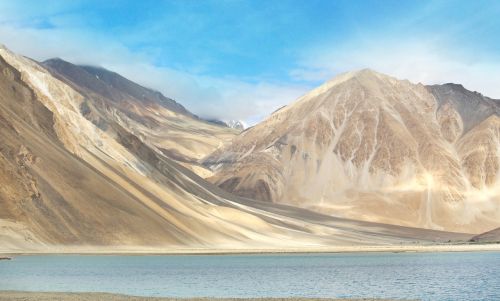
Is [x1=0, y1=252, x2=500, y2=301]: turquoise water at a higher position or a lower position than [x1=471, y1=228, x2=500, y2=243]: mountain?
lower

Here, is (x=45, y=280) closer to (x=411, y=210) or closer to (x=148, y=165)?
(x=148, y=165)

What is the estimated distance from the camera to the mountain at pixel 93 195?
83.1 meters

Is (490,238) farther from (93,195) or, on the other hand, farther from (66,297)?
(66,297)

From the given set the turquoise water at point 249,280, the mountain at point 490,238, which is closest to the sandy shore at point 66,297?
the turquoise water at point 249,280

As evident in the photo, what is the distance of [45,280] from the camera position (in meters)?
44.5

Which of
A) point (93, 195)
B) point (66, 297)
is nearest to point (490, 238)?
point (93, 195)

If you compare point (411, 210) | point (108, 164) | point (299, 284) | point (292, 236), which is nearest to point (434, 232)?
point (411, 210)

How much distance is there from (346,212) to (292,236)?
66.2m

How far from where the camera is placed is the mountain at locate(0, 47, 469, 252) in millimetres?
83062

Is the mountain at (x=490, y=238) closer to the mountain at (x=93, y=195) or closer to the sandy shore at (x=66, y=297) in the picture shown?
the mountain at (x=93, y=195)

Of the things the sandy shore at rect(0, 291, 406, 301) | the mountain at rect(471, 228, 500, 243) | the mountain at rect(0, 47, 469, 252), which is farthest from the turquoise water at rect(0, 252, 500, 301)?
the mountain at rect(471, 228, 500, 243)

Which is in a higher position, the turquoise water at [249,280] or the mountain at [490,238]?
the mountain at [490,238]

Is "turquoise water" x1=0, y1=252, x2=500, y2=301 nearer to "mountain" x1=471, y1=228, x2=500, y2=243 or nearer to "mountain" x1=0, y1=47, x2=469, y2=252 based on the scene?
"mountain" x1=0, y1=47, x2=469, y2=252

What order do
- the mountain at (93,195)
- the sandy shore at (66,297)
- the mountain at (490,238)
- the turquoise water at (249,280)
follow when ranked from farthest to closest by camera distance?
the mountain at (490,238) → the mountain at (93,195) → the turquoise water at (249,280) → the sandy shore at (66,297)
